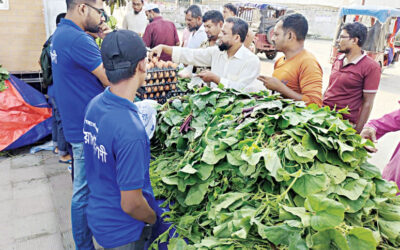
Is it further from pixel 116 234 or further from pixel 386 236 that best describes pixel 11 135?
pixel 386 236

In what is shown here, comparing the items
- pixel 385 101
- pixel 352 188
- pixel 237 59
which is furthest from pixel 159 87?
pixel 385 101

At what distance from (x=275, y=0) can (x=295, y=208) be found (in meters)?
32.0

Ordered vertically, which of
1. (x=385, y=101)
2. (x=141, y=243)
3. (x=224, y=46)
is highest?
(x=224, y=46)

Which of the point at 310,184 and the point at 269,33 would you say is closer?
the point at 310,184

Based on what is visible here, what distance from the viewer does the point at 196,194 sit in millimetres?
1729

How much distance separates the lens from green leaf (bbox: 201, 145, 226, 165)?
5.65 ft

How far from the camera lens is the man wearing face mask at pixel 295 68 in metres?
2.79

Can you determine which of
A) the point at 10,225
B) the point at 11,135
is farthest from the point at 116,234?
the point at 11,135

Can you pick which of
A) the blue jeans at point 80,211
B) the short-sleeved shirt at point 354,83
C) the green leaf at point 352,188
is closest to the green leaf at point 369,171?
the green leaf at point 352,188

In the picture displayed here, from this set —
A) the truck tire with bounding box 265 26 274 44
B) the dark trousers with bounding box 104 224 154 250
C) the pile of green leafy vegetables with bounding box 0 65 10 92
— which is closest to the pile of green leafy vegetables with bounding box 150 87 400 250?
the dark trousers with bounding box 104 224 154 250

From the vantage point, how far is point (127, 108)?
1.53 m

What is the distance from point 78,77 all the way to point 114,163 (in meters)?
1.22

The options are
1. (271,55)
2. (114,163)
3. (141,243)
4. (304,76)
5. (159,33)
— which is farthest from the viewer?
(271,55)

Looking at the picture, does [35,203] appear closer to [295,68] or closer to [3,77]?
[3,77]
